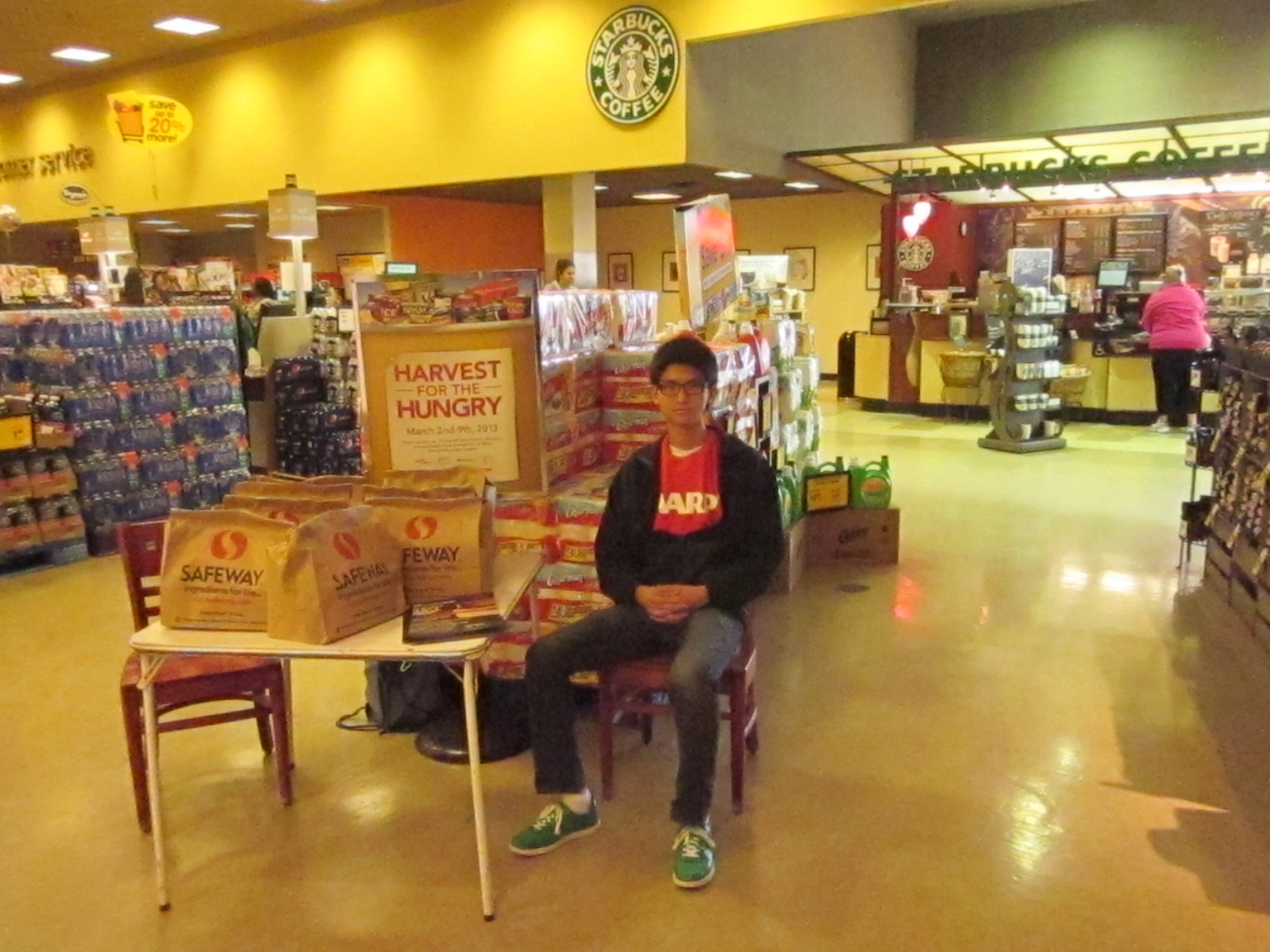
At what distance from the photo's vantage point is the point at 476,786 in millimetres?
2311

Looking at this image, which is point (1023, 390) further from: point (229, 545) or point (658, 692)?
point (229, 545)

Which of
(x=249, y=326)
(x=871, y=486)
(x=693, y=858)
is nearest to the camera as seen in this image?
(x=693, y=858)

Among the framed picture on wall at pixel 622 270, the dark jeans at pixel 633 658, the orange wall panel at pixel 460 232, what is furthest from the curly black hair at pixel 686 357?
the framed picture on wall at pixel 622 270

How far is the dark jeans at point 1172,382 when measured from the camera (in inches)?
360

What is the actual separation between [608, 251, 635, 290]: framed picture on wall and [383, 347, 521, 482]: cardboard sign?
13.0 m

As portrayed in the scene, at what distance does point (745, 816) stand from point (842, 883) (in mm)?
380

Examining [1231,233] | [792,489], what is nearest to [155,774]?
[792,489]

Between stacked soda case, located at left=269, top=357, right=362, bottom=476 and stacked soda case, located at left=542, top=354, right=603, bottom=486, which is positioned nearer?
stacked soda case, located at left=542, top=354, right=603, bottom=486

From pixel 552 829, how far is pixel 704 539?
2.87ft

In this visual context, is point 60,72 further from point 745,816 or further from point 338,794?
point 745,816

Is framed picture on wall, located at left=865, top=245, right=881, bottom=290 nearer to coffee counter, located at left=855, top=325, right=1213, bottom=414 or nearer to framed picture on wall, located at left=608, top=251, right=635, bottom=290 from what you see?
coffee counter, located at left=855, top=325, right=1213, bottom=414

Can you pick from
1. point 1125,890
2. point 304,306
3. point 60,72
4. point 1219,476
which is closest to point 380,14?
point 304,306

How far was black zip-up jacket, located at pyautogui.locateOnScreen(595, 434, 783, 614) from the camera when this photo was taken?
2783 mm

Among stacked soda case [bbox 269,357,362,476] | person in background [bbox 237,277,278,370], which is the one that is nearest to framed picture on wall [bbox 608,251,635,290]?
person in background [bbox 237,277,278,370]
